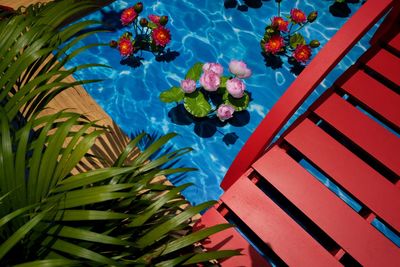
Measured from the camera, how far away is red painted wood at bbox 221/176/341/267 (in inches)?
113

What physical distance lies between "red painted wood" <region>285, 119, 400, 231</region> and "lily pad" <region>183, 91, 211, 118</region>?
1314mm

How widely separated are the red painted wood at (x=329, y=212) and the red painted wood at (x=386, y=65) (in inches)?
46.3

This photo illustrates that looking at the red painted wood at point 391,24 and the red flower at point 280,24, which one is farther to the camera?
the red flower at point 280,24

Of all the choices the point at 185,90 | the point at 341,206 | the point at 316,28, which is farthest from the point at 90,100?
the point at 316,28

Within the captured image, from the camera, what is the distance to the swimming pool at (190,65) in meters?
4.43

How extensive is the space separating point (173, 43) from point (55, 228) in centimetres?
412

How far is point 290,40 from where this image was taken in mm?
5176

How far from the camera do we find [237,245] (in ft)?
9.91

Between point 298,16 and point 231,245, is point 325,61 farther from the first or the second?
point 298,16

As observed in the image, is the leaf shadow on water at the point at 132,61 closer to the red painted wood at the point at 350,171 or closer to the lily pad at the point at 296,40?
the lily pad at the point at 296,40

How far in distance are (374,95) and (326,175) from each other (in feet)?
3.47

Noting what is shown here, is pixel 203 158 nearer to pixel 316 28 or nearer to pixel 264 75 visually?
pixel 264 75


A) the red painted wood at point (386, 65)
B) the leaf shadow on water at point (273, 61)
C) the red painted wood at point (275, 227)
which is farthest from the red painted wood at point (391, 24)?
the red painted wood at point (275, 227)

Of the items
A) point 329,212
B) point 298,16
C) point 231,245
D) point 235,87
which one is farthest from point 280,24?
point 231,245
